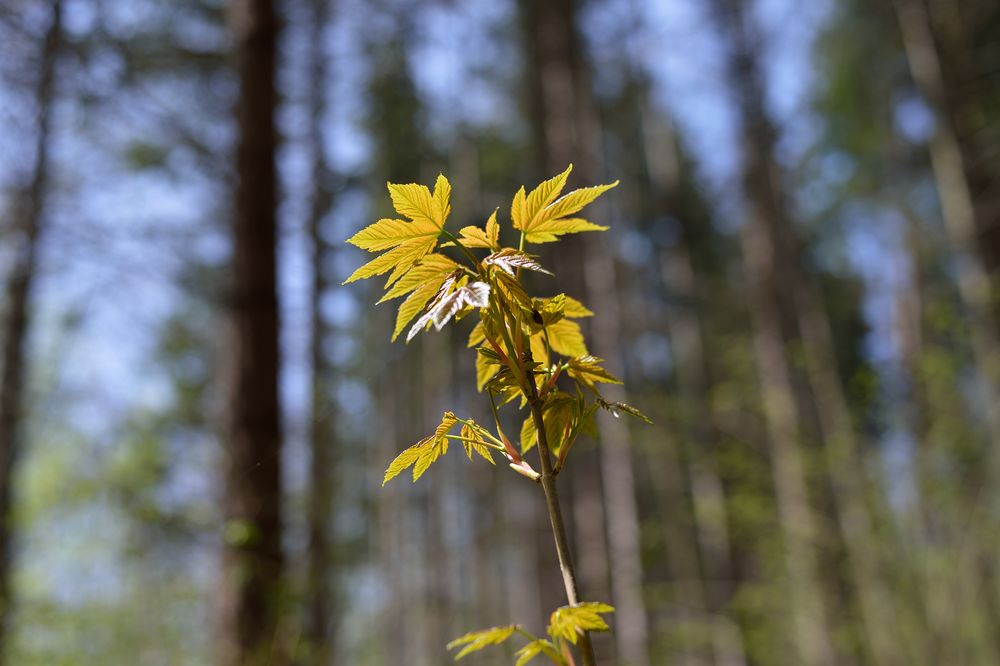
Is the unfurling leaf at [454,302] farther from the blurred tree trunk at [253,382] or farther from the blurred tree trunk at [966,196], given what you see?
the blurred tree trunk at [966,196]

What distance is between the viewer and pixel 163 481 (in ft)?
18.0

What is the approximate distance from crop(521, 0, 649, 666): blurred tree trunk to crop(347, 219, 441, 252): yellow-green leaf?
17.4ft

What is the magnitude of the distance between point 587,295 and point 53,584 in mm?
5290

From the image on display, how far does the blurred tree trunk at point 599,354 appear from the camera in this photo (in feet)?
19.6

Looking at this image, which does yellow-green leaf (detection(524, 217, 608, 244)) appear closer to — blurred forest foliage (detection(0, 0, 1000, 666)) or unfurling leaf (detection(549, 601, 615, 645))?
unfurling leaf (detection(549, 601, 615, 645))

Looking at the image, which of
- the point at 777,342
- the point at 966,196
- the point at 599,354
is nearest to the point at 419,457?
the point at 966,196

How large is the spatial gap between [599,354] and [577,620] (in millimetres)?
5457

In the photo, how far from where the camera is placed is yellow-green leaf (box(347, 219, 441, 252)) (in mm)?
650

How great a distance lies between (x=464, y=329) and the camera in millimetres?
10516

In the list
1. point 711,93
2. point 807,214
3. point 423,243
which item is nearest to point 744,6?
point 711,93

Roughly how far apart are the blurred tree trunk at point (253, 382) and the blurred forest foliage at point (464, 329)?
0.04 feet

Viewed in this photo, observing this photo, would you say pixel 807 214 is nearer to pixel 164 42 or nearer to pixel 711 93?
pixel 711 93

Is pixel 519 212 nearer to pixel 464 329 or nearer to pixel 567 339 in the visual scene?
pixel 567 339

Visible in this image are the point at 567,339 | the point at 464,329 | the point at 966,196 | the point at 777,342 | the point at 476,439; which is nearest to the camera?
the point at 476,439
